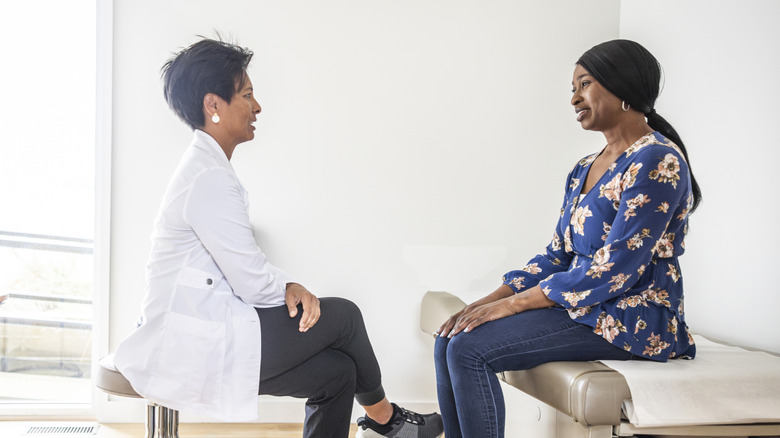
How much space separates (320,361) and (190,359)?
0.33m

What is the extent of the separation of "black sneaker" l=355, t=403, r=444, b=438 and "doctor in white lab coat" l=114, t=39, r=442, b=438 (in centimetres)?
29

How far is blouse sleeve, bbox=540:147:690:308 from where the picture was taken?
1.55 m

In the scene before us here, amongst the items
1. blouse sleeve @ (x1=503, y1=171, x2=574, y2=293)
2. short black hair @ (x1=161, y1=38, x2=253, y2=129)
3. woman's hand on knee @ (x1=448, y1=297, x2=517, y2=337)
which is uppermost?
short black hair @ (x1=161, y1=38, x2=253, y2=129)

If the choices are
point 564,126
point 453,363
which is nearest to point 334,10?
point 564,126

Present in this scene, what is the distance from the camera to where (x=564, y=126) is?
2879mm

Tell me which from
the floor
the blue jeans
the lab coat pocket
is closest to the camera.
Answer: the lab coat pocket

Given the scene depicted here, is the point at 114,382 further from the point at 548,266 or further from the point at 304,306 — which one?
the point at 548,266

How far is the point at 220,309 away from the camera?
1541 mm

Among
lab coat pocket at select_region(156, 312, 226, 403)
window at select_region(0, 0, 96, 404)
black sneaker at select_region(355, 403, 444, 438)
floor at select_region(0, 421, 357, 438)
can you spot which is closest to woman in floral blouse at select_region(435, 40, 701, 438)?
black sneaker at select_region(355, 403, 444, 438)

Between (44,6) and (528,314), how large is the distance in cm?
238

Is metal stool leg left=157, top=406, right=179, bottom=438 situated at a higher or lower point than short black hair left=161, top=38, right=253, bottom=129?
lower

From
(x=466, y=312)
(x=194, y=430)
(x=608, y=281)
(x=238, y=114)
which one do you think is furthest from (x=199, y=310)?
(x=194, y=430)

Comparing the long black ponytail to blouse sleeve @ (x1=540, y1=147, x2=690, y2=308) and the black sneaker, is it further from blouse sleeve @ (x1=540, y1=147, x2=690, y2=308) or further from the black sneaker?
the black sneaker

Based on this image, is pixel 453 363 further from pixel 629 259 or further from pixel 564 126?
pixel 564 126
